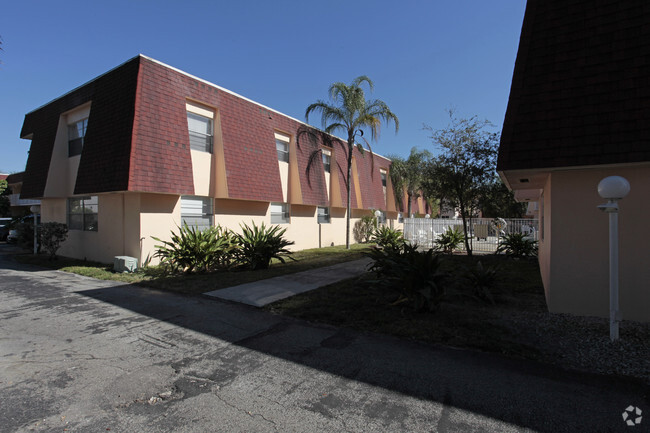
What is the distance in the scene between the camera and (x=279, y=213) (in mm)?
16203

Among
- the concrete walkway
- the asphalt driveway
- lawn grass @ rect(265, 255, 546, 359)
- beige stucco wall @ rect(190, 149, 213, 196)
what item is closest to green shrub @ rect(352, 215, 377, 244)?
the concrete walkway

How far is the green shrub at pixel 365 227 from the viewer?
72.8ft

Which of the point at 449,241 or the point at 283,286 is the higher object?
the point at 449,241

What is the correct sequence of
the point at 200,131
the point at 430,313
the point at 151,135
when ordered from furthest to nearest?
the point at 200,131, the point at 151,135, the point at 430,313

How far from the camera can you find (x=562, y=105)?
5223 millimetres

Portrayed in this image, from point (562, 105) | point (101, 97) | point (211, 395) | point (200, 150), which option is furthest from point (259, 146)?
point (211, 395)

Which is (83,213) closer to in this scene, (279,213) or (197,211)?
(197,211)

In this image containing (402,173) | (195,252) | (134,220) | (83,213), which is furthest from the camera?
(402,173)

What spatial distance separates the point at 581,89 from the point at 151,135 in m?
10.9

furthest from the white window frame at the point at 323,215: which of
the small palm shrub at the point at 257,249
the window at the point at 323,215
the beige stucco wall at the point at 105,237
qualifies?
the beige stucco wall at the point at 105,237

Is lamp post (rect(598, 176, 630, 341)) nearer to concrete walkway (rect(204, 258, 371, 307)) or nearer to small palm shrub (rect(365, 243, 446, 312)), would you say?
small palm shrub (rect(365, 243, 446, 312))

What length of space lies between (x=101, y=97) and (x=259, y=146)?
5.92 meters

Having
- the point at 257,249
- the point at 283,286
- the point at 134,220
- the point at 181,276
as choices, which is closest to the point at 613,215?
the point at 283,286

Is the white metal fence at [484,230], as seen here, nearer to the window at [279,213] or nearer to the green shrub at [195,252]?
the window at [279,213]
